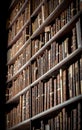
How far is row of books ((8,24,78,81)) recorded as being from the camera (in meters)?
2.97

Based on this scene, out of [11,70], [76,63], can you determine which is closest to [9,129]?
[11,70]

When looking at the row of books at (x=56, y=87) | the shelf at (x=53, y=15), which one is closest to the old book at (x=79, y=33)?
the row of books at (x=56, y=87)

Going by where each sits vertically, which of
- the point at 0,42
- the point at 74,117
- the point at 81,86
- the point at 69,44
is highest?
the point at 0,42

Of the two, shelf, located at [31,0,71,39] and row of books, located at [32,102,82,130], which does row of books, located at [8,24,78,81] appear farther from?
row of books, located at [32,102,82,130]

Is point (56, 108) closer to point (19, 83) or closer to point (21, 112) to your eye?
point (21, 112)

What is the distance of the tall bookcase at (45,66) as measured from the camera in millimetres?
2803

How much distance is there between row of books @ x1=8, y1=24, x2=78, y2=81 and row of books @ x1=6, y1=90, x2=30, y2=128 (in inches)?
11.6

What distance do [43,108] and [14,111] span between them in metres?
0.89

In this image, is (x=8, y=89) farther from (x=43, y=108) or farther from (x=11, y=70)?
(x=43, y=108)

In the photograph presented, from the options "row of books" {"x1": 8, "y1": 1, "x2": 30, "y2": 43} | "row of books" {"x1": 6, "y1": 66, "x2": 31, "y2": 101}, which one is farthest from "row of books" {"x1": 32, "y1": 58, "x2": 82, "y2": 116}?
"row of books" {"x1": 8, "y1": 1, "x2": 30, "y2": 43}

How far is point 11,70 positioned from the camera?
14.6 feet

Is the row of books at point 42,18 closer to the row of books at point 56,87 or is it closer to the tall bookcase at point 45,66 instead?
the tall bookcase at point 45,66

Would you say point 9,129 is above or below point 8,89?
below

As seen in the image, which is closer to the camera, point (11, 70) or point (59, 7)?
point (59, 7)
